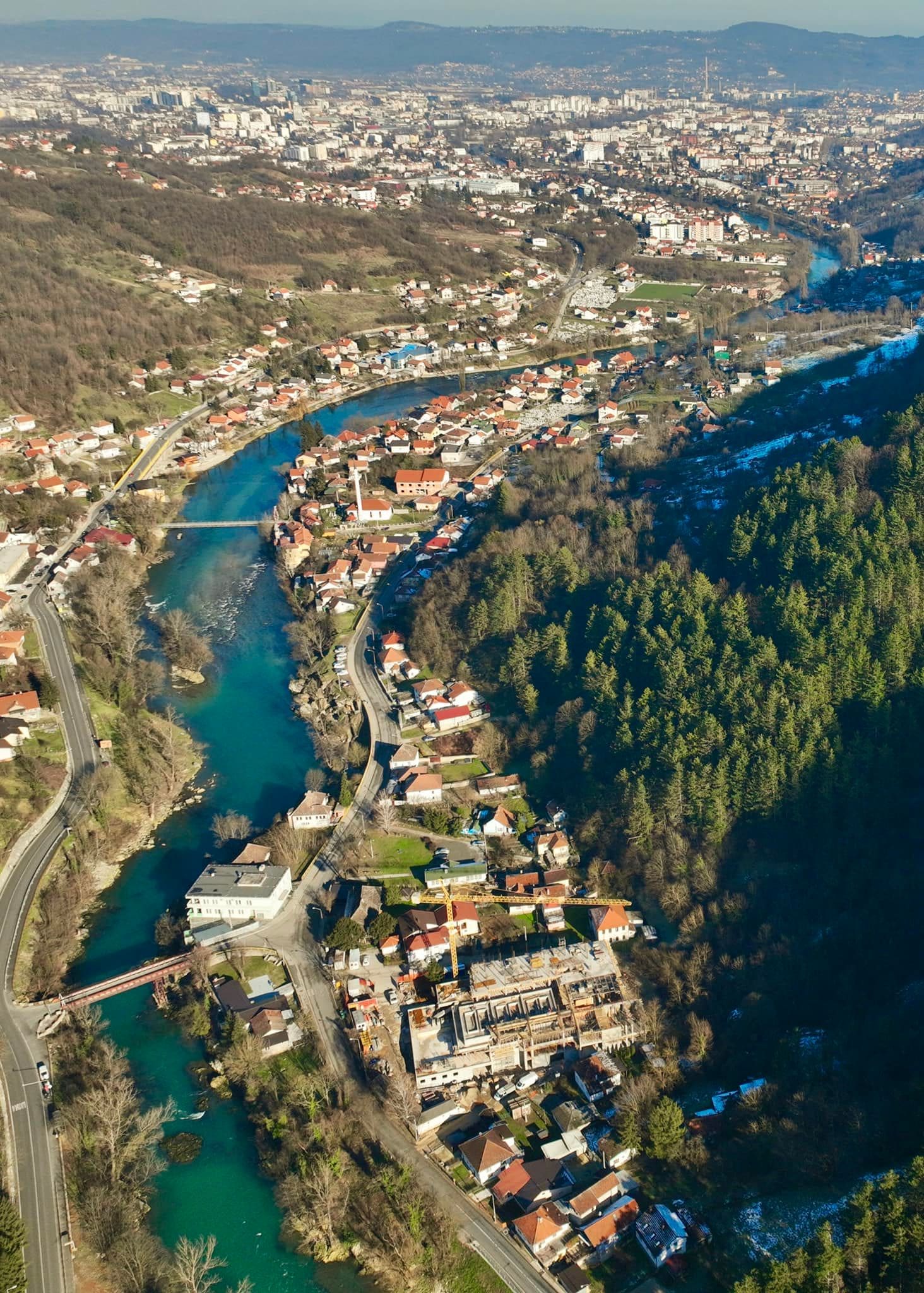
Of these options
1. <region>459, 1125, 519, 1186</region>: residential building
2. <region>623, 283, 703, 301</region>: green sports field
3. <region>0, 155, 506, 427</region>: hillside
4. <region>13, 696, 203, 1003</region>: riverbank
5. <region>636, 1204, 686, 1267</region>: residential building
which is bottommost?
<region>636, 1204, 686, 1267</region>: residential building

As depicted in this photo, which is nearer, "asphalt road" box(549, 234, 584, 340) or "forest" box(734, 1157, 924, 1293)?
"forest" box(734, 1157, 924, 1293)

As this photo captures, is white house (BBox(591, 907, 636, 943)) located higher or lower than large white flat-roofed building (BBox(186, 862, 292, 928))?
lower

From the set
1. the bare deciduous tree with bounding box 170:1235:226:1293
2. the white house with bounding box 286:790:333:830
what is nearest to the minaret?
the white house with bounding box 286:790:333:830

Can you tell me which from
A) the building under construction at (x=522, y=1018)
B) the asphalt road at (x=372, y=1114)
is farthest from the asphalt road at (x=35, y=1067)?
the building under construction at (x=522, y=1018)

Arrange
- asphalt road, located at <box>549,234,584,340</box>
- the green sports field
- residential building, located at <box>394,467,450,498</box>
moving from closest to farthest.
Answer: residential building, located at <box>394,467,450,498</box>
asphalt road, located at <box>549,234,584,340</box>
the green sports field

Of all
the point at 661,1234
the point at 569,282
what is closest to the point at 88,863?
the point at 661,1234

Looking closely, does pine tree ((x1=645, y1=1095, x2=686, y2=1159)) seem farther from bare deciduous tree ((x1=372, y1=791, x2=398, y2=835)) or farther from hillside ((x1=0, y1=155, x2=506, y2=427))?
hillside ((x1=0, y1=155, x2=506, y2=427))
